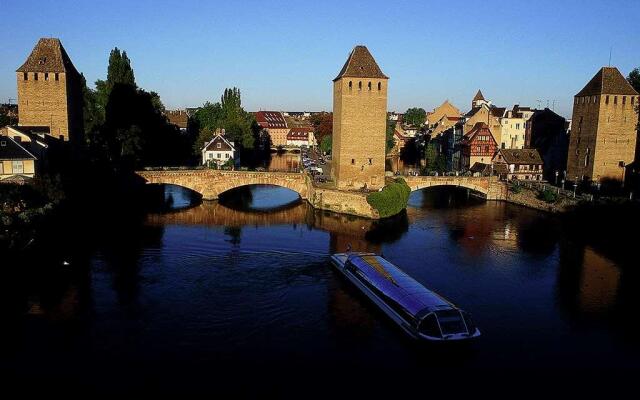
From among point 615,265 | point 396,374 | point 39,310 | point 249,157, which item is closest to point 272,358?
point 396,374

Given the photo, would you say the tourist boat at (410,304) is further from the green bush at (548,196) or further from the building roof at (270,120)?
the building roof at (270,120)

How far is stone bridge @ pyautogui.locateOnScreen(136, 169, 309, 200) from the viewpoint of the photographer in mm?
43000

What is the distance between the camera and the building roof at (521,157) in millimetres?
51969

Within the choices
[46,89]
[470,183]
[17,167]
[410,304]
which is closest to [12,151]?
[17,167]

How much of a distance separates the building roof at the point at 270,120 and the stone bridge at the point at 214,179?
69.1 metres

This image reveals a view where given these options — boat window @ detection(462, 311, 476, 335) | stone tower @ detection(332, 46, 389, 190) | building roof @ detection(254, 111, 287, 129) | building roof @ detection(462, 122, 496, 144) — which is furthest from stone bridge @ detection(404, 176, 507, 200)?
building roof @ detection(254, 111, 287, 129)

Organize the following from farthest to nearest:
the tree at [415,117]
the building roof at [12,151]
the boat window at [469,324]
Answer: the tree at [415,117] < the building roof at [12,151] < the boat window at [469,324]

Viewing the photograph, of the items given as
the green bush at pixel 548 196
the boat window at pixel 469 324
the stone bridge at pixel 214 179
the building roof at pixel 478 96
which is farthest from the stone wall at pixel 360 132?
the building roof at pixel 478 96

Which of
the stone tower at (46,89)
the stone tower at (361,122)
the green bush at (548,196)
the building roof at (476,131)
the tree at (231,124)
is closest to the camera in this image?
the stone tower at (46,89)

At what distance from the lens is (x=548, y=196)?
41969mm

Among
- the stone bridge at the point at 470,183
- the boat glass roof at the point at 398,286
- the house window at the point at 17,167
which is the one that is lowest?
the boat glass roof at the point at 398,286

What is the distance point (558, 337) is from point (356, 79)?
1041 inches

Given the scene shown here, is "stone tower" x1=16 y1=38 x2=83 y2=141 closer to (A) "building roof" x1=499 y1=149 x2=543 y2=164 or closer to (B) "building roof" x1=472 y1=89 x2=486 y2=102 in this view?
(A) "building roof" x1=499 y1=149 x2=543 y2=164

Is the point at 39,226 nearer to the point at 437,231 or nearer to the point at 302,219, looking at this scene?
the point at 302,219
